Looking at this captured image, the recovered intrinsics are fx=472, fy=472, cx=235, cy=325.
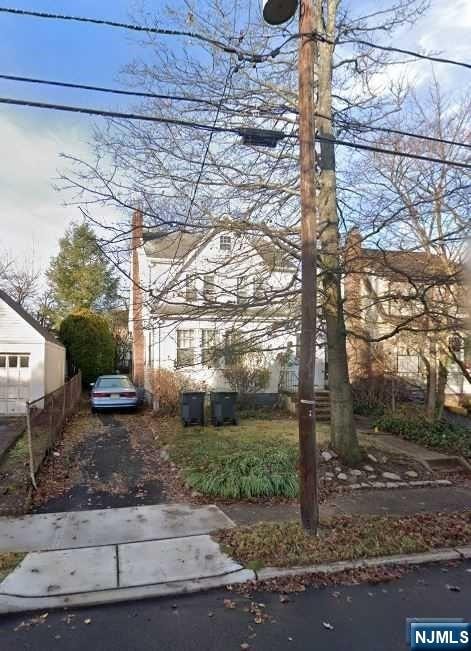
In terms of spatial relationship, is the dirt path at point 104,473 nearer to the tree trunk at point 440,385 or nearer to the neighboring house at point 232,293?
the neighboring house at point 232,293

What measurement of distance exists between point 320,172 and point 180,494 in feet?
21.3

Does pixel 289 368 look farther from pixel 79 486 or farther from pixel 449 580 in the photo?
pixel 449 580

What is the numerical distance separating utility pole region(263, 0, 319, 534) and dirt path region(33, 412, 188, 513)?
2.57 meters

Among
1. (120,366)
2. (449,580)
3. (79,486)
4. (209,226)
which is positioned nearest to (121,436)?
(79,486)

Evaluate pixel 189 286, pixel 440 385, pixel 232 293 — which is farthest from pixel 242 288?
pixel 440 385

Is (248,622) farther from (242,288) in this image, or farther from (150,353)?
(150,353)

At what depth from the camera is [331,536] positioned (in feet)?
17.9

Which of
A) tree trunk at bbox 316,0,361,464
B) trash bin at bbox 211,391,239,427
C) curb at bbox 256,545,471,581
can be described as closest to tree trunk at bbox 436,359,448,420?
tree trunk at bbox 316,0,361,464

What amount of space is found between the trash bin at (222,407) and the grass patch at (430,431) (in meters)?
4.20

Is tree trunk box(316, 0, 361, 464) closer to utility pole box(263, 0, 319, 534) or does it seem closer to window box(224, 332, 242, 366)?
window box(224, 332, 242, 366)

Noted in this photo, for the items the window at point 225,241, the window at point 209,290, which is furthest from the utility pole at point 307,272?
the window at point 225,241

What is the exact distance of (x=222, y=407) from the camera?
13.7m

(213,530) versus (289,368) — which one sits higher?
(289,368)

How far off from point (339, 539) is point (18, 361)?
1397 cm
